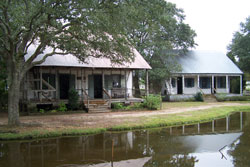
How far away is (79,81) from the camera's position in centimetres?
2006

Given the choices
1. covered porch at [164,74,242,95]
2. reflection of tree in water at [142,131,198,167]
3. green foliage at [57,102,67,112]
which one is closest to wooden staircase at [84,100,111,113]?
green foliage at [57,102,67,112]

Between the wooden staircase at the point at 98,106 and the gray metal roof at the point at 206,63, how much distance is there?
1305 cm

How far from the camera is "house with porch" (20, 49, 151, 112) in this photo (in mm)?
17578

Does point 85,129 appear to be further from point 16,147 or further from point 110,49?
point 110,49

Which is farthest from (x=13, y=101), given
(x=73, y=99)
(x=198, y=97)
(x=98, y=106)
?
(x=198, y=97)

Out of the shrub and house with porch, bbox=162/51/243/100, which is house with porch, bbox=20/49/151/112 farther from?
house with porch, bbox=162/51/243/100

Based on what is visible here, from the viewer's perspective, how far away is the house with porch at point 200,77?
28672 millimetres

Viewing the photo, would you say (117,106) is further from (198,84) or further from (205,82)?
(205,82)

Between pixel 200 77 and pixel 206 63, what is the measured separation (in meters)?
2.03

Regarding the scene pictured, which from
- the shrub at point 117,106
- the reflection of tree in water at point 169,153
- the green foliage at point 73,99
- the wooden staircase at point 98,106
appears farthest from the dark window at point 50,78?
the reflection of tree in water at point 169,153

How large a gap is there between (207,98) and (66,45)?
20.8 metres

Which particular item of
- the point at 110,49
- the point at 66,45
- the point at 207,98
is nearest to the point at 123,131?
the point at 110,49

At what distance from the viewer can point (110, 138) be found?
10.2 metres

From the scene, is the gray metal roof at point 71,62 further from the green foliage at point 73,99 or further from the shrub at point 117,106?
the shrub at point 117,106
